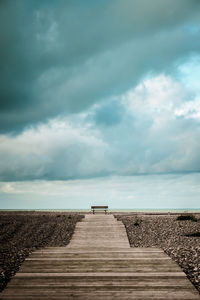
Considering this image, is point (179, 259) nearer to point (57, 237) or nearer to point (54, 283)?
point (54, 283)

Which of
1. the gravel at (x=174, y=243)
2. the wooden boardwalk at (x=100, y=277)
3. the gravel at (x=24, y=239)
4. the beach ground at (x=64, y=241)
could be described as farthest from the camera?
the gravel at (x=24, y=239)

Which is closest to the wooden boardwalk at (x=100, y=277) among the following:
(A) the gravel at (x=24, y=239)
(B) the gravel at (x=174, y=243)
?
(B) the gravel at (x=174, y=243)

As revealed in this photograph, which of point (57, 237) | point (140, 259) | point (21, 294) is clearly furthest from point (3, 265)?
point (57, 237)

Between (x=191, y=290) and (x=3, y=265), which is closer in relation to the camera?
(x=191, y=290)

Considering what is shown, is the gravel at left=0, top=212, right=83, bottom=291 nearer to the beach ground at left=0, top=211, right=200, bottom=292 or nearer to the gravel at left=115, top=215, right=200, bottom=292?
the beach ground at left=0, top=211, right=200, bottom=292

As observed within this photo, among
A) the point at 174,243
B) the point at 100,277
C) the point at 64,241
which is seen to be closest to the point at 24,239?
the point at 64,241

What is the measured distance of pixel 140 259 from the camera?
26.9 ft

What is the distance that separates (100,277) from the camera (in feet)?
22.0

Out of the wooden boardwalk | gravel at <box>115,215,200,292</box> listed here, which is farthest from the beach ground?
the wooden boardwalk

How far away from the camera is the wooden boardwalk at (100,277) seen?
5.77 metres

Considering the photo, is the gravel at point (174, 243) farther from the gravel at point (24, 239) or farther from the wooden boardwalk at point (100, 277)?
the gravel at point (24, 239)

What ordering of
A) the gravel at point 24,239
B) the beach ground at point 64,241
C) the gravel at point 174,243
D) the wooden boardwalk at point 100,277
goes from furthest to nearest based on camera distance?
the gravel at point 24,239
the beach ground at point 64,241
the gravel at point 174,243
the wooden boardwalk at point 100,277

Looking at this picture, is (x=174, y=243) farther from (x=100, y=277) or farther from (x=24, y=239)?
(x=24, y=239)

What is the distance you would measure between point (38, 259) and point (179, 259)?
491 centimetres
